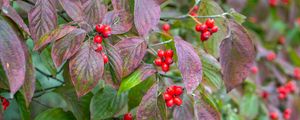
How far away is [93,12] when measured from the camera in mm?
1279

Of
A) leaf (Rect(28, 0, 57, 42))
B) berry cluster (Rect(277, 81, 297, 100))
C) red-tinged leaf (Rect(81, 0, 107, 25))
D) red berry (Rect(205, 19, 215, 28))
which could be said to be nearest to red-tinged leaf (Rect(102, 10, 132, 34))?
red-tinged leaf (Rect(81, 0, 107, 25))

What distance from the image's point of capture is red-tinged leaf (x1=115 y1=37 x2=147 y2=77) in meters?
1.26

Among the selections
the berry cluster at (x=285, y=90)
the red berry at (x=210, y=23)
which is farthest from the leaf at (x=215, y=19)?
the berry cluster at (x=285, y=90)

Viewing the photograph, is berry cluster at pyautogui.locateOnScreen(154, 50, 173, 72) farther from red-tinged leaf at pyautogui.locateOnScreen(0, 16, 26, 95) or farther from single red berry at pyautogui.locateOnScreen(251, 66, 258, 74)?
single red berry at pyautogui.locateOnScreen(251, 66, 258, 74)

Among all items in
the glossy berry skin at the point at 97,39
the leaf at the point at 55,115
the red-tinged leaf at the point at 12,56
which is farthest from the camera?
the leaf at the point at 55,115

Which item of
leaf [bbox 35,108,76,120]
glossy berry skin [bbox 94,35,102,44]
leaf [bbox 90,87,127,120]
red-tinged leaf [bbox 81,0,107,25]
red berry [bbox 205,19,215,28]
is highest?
red-tinged leaf [bbox 81,0,107,25]

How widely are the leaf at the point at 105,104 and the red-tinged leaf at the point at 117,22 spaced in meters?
0.24

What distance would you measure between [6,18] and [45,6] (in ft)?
0.32

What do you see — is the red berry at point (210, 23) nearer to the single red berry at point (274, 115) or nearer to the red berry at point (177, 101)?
the red berry at point (177, 101)

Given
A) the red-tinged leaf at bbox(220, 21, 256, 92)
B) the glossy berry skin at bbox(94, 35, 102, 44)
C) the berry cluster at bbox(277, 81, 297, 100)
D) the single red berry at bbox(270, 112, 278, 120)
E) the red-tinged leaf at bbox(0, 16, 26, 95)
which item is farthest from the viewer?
the berry cluster at bbox(277, 81, 297, 100)

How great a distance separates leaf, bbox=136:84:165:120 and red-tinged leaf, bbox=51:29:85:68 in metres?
0.19

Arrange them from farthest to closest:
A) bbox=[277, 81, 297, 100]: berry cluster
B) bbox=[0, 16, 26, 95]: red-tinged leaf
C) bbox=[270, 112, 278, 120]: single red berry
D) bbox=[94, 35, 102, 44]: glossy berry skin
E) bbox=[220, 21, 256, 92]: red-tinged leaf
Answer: bbox=[277, 81, 297, 100]: berry cluster
bbox=[270, 112, 278, 120]: single red berry
bbox=[220, 21, 256, 92]: red-tinged leaf
bbox=[94, 35, 102, 44]: glossy berry skin
bbox=[0, 16, 26, 95]: red-tinged leaf

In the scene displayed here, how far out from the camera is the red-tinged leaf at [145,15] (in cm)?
121

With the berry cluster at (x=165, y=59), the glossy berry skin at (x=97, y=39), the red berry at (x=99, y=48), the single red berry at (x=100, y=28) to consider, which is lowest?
the berry cluster at (x=165, y=59)
